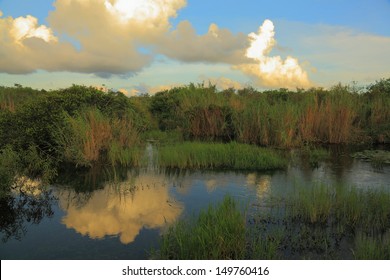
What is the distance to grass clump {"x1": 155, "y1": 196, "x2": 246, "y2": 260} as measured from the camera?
5324 millimetres

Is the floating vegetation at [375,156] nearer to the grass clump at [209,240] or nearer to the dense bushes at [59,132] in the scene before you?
the dense bushes at [59,132]

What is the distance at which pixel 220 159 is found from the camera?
12125 mm

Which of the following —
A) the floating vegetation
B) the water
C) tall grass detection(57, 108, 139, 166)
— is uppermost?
tall grass detection(57, 108, 139, 166)

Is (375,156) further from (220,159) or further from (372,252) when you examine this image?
(372,252)

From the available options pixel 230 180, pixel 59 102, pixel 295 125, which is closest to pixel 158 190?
pixel 230 180

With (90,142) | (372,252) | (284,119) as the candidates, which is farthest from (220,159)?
(372,252)

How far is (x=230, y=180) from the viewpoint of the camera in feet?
33.6

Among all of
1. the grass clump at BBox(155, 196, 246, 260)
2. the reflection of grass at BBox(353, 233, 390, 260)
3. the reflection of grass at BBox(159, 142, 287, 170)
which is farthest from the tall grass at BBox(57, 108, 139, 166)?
the reflection of grass at BBox(353, 233, 390, 260)

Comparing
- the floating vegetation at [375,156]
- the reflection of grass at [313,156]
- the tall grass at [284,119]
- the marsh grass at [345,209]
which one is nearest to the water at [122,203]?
the reflection of grass at [313,156]

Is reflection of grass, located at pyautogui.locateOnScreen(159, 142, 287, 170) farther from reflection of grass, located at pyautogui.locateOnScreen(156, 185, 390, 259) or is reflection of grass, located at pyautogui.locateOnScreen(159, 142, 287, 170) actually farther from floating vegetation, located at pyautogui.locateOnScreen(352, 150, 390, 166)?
floating vegetation, located at pyautogui.locateOnScreen(352, 150, 390, 166)

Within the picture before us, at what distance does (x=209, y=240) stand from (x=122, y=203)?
3477 millimetres

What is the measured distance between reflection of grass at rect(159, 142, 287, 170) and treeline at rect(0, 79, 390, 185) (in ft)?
3.70
